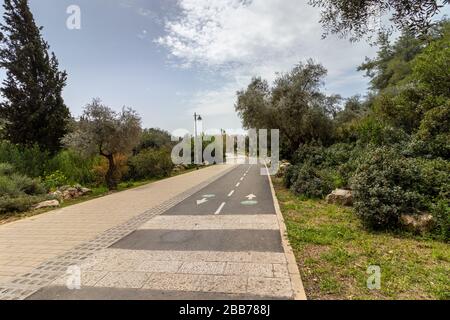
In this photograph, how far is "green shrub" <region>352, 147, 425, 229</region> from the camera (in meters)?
6.23

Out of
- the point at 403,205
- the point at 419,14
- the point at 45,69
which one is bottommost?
the point at 403,205

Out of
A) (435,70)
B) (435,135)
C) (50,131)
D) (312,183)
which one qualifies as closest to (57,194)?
(50,131)

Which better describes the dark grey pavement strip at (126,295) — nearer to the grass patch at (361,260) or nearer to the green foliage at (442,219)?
the grass patch at (361,260)

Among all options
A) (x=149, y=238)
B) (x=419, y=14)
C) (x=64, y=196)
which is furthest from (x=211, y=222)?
(x=64, y=196)

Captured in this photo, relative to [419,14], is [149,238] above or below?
below

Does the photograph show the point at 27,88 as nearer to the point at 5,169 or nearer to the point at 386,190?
the point at 5,169

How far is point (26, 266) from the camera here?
15.9ft

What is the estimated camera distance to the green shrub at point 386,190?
→ 6.23 metres

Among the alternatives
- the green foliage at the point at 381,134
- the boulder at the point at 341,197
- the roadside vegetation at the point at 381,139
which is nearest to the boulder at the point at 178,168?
the roadside vegetation at the point at 381,139

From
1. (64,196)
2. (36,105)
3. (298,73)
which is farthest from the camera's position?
(36,105)

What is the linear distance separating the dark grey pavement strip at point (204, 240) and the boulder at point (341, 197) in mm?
3910

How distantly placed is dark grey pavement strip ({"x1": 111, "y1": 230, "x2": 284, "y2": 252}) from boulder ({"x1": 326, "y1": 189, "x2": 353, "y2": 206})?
391 centimetres
